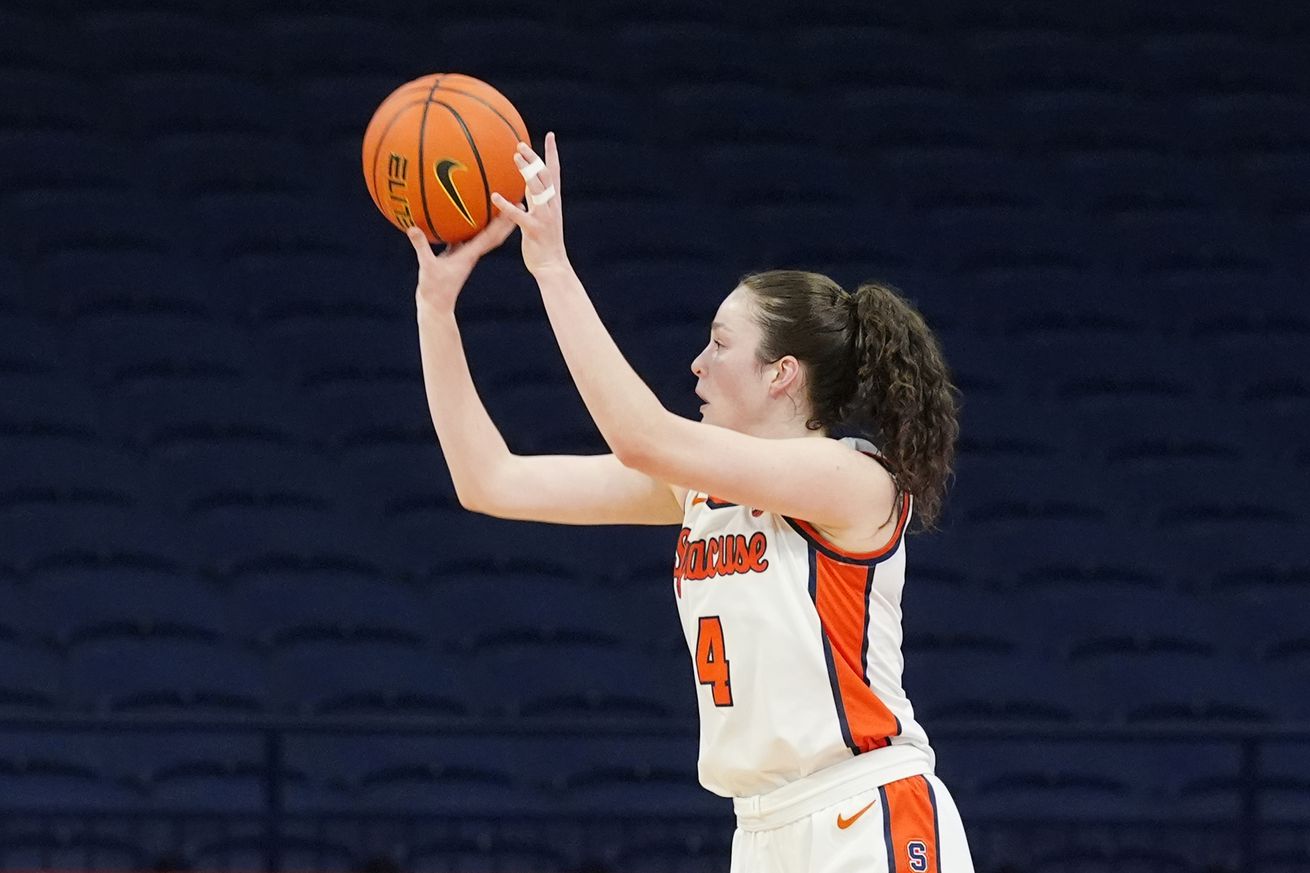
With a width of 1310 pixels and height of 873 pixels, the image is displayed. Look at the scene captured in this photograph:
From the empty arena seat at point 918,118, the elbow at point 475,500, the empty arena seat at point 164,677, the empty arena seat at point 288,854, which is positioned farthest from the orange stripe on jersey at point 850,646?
the empty arena seat at point 918,118

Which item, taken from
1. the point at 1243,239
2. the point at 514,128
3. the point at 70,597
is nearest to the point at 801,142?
the point at 1243,239

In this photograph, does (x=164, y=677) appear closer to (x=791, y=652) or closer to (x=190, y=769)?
(x=190, y=769)

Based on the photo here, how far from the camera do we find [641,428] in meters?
2.25

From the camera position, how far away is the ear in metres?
2.51

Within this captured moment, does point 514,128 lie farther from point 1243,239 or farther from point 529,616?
point 1243,239

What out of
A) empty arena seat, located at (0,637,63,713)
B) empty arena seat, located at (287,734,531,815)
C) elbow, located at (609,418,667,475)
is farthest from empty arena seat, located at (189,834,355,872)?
elbow, located at (609,418,667,475)

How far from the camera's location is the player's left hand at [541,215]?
2248 millimetres

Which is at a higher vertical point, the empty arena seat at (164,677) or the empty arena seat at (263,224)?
the empty arena seat at (263,224)

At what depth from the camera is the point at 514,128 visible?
262 centimetres

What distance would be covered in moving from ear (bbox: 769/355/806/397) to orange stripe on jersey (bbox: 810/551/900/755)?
23 cm

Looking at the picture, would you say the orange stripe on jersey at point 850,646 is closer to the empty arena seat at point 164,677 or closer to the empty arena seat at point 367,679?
the empty arena seat at point 367,679

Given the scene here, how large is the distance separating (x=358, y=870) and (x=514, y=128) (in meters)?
2.91

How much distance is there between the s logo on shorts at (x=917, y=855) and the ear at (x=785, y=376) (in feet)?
2.11

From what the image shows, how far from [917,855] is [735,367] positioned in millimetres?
712
